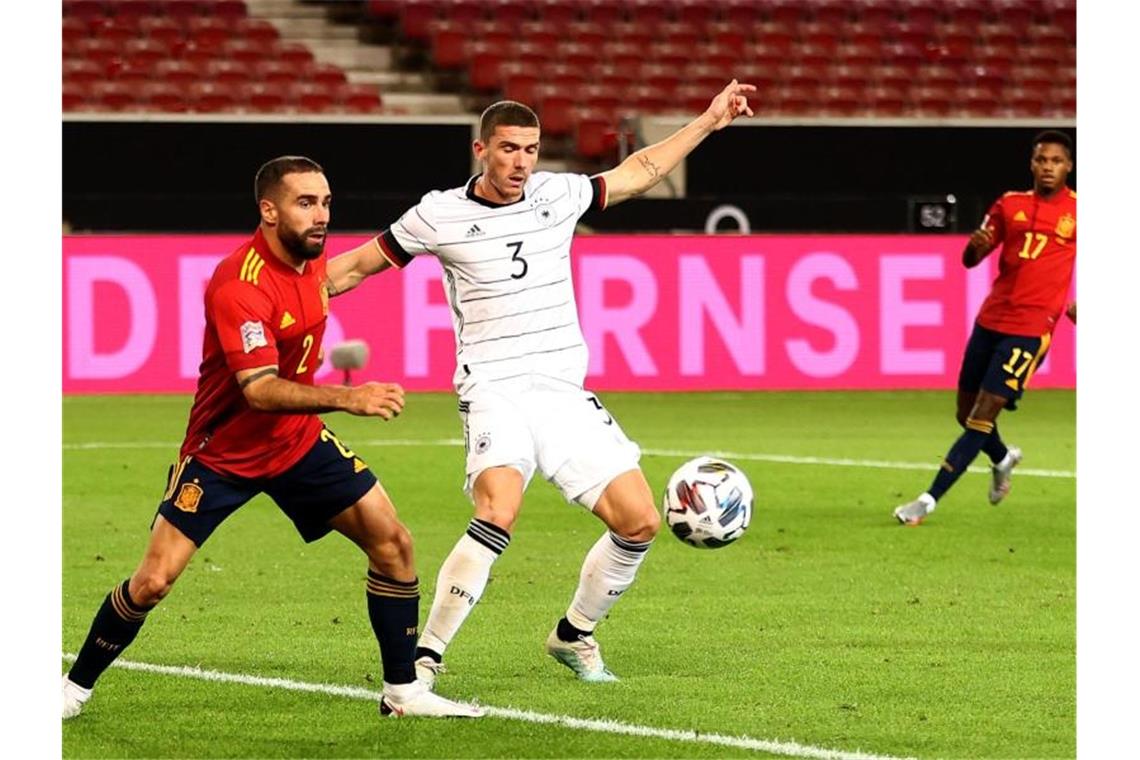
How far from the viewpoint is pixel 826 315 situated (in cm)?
2203

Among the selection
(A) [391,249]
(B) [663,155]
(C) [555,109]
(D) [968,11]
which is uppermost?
(D) [968,11]

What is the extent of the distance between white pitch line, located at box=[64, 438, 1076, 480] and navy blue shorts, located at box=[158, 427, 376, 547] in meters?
9.21

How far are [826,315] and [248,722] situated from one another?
15137 mm

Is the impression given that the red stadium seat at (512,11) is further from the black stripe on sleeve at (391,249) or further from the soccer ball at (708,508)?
the black stripe on sleeve at (391,249)

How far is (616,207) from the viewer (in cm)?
2191

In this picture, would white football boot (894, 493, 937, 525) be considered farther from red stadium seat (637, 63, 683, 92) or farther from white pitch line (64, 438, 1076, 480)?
red stadium seat (637, 63, 683, 92)

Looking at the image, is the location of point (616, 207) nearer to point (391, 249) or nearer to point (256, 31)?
point (256, 31)

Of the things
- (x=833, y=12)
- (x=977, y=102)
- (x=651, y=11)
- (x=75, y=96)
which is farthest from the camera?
(x=833, y=12)

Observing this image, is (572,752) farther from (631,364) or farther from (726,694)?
(631,364)

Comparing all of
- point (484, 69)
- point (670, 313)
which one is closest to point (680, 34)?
point (484, 69)

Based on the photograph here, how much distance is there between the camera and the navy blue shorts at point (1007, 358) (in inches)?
526

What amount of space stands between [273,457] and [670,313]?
1464cm
